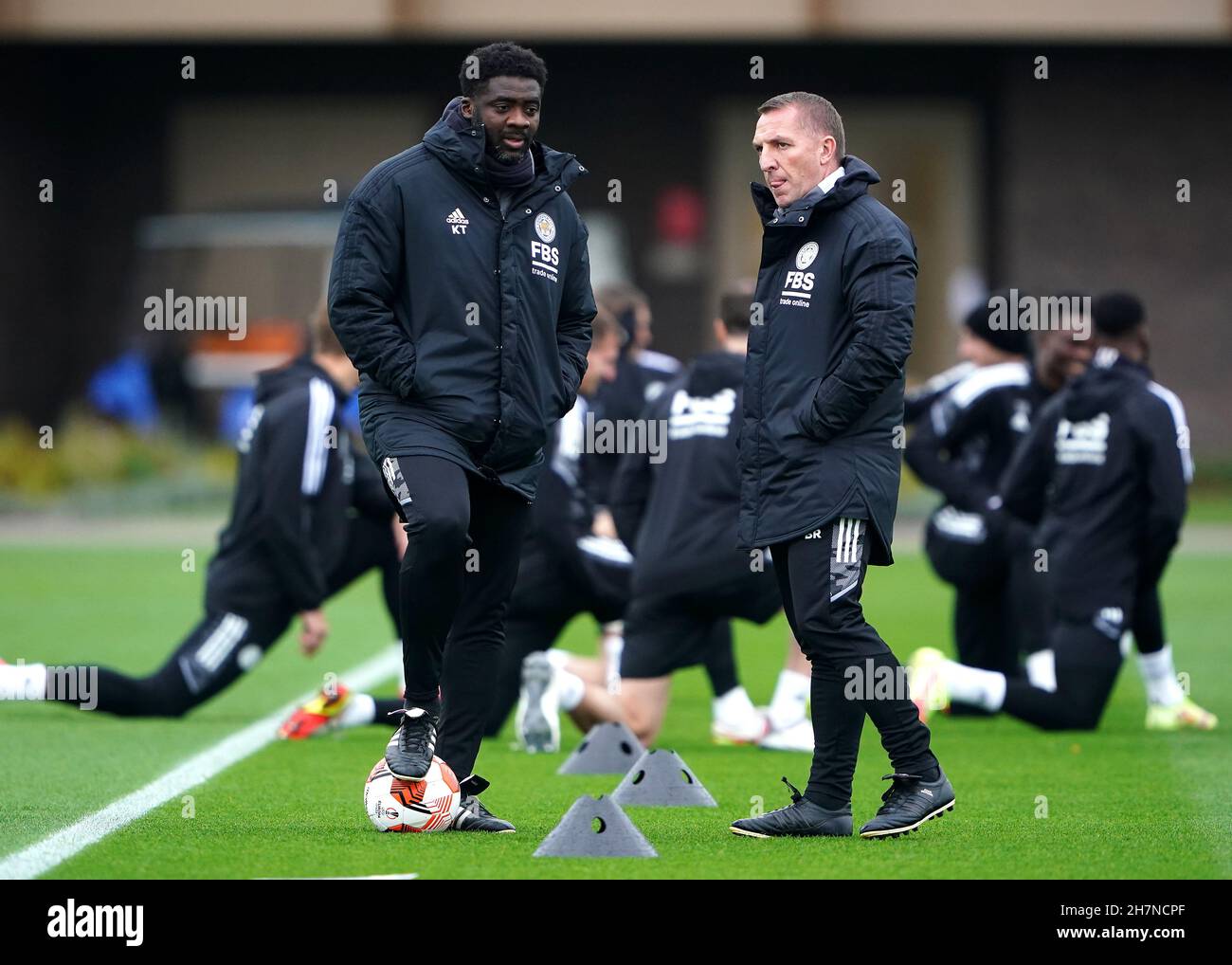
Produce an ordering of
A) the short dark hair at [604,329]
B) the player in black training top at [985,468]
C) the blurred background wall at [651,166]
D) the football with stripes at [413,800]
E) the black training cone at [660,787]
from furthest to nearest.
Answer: the blurred background wall at [651,166], the short dark hair at [604,329], the player in black training top at [985,468], the black training cone at [660,787], the football with stripes at [413,800]

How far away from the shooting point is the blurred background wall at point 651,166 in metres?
26.8

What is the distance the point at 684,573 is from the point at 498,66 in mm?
2883

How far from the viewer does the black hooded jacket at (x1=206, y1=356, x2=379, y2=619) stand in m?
8.98

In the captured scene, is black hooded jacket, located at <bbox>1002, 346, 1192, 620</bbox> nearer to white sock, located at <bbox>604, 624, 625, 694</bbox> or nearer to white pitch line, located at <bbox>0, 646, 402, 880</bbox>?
white sock, located at <bbox>604, 624, 625, 694</bbox>

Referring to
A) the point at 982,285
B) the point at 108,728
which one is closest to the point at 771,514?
the point at 108,728

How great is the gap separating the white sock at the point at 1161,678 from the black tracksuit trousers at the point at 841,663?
3.61 meters

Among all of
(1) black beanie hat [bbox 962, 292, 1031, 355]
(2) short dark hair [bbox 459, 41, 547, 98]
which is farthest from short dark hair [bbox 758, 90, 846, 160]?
(1) black beanie hat [bbox 962, 292, 1031, 355]

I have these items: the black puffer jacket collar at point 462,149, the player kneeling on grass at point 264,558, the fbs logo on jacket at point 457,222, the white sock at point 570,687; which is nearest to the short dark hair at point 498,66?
the black puffer jacket collar at point 462,149

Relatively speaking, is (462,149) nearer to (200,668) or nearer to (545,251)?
(545,251)

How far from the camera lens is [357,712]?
9094mm

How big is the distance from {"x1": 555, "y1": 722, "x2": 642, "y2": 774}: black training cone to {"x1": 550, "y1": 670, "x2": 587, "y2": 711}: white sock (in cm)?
54

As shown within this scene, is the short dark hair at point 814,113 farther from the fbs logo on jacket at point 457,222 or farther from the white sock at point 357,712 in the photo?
the white sock at point 357,712
